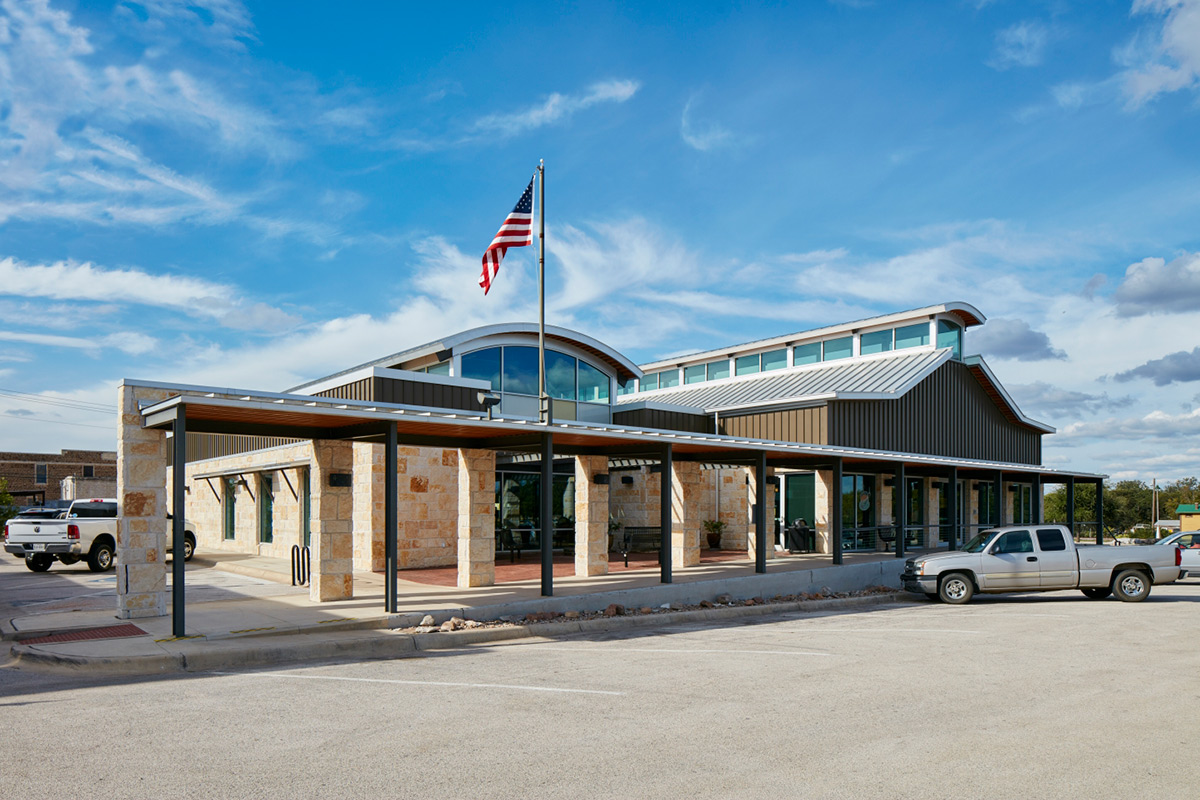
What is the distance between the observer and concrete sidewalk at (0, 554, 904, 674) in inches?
409

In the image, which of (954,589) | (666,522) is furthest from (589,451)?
(954,589)

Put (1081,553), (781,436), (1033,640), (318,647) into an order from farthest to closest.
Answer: (781,436)
(1081,553)
(1033,640)
(318,647)

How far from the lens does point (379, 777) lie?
18.9 feet

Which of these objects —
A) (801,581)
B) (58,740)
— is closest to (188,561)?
(801,581)

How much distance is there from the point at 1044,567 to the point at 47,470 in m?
69.6

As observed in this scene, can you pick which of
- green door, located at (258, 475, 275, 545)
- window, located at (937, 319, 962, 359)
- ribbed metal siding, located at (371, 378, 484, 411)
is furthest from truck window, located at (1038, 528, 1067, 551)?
green door, located at (258, 475, 275, 545)

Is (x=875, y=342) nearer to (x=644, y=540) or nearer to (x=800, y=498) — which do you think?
(x=800, y=498)

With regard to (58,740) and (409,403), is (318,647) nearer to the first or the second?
(58,740)

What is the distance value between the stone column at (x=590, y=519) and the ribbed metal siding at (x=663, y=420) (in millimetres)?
7965

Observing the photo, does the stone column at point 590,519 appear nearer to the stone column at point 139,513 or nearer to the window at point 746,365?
the stone column at point 139,513

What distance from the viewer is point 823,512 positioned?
25906 millimetres

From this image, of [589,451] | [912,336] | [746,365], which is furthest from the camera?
[746,365]

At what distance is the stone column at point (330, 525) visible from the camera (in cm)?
1442

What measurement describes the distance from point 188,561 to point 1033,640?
857 inches
